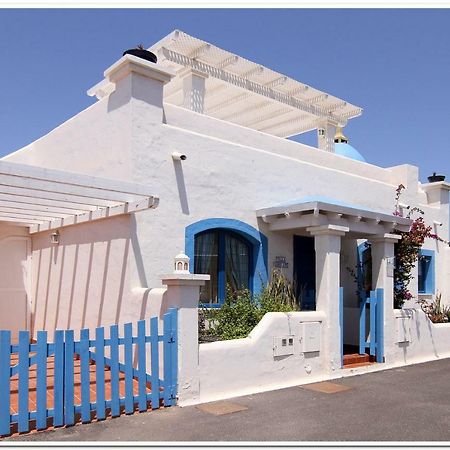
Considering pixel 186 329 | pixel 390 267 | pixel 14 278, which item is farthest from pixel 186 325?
pixel 14 278

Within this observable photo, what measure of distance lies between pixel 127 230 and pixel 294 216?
11.4 ft

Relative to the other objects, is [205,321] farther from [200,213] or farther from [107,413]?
[107,413]

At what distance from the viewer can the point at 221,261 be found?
396 inches

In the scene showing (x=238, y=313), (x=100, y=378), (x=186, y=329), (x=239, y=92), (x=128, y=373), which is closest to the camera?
(x=100, y=378)

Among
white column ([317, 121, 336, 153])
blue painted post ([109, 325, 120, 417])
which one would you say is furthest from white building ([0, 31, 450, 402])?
white column ([317, 121, 336, 153])

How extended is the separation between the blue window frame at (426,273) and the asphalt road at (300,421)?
309 inches

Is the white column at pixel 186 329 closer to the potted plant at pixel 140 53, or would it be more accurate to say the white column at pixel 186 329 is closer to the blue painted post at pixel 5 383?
the blue painted post at pixel 5 383

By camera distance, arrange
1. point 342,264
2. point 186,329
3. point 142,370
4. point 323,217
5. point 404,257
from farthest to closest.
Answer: point 342,264 < point 404,257 < point 323,217 < point 186,329 < point 142,370

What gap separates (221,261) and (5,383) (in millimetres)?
5089

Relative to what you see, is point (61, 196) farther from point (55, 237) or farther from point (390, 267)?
point (390, 267)

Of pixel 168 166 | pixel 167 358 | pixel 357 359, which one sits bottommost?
pixel 357 359

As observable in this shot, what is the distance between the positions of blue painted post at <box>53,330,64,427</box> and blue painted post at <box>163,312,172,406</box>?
1.48m

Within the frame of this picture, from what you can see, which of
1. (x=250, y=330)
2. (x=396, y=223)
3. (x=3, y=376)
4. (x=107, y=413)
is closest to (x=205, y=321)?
(x=250, y=330)

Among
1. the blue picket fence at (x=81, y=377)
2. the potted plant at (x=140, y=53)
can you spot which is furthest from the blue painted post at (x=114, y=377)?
the potted plant at (x=140, y=53)
